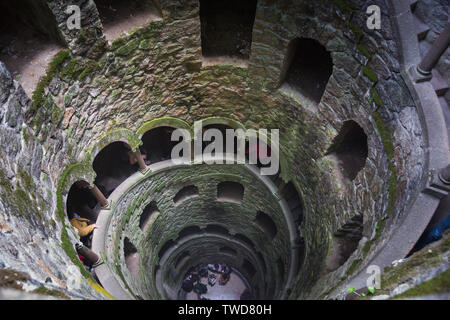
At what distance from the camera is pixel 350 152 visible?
7.33 meters

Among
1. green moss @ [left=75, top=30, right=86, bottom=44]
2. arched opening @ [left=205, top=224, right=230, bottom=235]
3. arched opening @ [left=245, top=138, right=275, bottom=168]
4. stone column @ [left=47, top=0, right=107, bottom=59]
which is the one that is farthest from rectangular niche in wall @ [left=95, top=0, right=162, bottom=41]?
arched opening @ [left=205, top=224, right=230, bottom=235]

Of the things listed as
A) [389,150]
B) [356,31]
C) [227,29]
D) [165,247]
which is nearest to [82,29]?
[227,29]

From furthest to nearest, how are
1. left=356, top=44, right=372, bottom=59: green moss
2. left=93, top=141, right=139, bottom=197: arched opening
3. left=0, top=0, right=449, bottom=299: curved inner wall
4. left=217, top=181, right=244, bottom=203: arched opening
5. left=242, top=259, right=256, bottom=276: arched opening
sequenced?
left=242, top=259, right=256, bottom=276: arched opening
left=217, top=181, right=244, bottom=203: arched opening
left=93, top=141, right=139, bottom=197: arched opening
left=356, top=44, right=372, bottom=59: green moss
left=0, top=0, right=449, bottom=299: curved inner wall

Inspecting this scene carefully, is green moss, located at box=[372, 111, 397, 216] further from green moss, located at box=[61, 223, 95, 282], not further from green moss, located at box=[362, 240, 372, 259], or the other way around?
green moss, located at box=[61, 223, 95, 282]

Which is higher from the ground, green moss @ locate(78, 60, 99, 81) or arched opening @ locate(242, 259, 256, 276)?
green moss @ locate(78, 60, 99, 81)

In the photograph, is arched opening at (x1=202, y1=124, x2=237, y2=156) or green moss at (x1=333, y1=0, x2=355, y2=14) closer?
green moss at (x1=333, y1=0, x2=355, y2=14)

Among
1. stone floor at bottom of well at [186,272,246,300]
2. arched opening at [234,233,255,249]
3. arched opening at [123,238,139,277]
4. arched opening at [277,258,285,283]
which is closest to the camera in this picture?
arched opening at [123,238,139,277]

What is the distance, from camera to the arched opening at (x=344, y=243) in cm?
638

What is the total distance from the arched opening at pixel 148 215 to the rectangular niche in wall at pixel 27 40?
628 centimetres

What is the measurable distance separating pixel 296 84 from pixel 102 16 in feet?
16.1

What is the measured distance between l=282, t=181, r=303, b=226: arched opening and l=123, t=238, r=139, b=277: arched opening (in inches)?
218

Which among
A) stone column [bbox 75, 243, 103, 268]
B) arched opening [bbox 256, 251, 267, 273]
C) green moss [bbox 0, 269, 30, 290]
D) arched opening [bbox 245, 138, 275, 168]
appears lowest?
green moss [bbox 0, 269, 30, 290]

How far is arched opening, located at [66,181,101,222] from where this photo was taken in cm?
804

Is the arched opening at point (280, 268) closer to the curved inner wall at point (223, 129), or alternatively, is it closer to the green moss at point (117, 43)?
the curved inner wall at point (223, 129)
